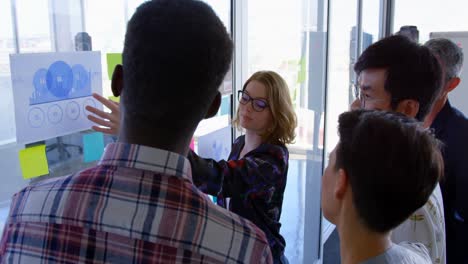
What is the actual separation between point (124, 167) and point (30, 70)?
657 mm

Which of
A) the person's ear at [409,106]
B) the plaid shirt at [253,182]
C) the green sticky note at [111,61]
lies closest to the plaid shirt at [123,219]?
the plaid shirt at [253,182]

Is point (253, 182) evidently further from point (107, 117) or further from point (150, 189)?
point (150, 189)

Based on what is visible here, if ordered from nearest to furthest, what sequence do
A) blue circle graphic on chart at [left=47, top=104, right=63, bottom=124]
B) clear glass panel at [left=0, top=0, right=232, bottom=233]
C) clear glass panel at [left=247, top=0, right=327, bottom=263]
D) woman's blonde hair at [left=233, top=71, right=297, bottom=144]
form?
clear glass panel at [left=0, top=0, right=232, bottom=233] → blue circle graphic on chart at [left=47, top=104, right=63, bottom=124] → woman's blonde hair at [left=233, top=71, right=297, bottom=144] → clear glass panel at [left=247, top=0, right=327, bottom=263]

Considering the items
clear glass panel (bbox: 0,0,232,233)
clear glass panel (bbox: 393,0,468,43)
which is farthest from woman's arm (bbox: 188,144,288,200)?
clear glass panel (bbox: 393,0,468,43)

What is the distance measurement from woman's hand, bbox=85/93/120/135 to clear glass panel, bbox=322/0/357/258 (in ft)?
7.70

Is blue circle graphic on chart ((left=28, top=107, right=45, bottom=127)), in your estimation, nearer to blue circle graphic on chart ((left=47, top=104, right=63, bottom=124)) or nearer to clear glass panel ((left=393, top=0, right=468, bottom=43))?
blue circle graphic on chart ((left=47, top=104, right=63, bottom=124))

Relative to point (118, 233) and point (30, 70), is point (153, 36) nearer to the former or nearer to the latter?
point (118, 233)

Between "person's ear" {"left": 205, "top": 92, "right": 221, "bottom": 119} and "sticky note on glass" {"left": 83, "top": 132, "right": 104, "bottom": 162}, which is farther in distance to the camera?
"sticky note on glass" {"left": 83, "top": 132, "right": 104, "bottom": 162}

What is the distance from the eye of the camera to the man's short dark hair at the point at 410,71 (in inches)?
56.7

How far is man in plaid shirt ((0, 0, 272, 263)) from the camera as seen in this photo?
0.65 meters

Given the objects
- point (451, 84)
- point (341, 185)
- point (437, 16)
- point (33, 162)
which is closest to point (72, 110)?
point (33, 162)

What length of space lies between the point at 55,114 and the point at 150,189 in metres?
0.72

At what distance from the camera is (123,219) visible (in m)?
0.65

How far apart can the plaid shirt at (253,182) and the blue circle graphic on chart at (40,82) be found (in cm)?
47
